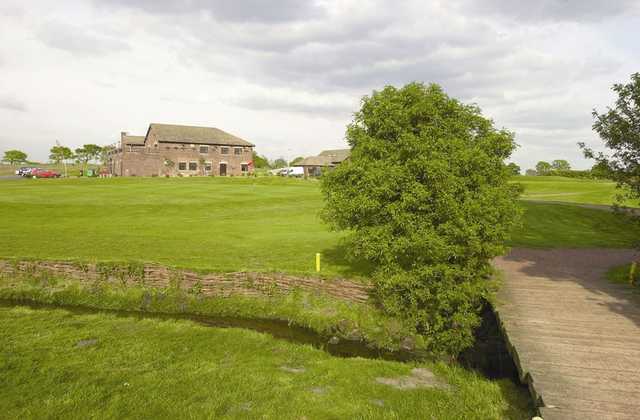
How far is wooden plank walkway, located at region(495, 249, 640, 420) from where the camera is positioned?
893cm

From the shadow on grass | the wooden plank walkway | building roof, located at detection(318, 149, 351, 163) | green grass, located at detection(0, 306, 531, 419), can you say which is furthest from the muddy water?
building roof, located at detection(318, 149, 351, 163)

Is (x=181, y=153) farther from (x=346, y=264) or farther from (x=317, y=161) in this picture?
(x=346, y=264)

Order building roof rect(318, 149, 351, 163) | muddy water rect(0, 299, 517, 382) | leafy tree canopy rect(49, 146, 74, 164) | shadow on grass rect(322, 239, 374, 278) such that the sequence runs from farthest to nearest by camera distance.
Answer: leafy tree canopy rect(49, 146, 74, 164) → building roof rect(318, 149, 351, 163) → shadow on grass rect(322, 239, 374, 278) → muddy water rect(0, 299, 517, 382)

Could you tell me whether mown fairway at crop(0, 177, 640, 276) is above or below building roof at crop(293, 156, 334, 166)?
below

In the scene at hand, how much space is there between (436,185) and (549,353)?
5.81 metres

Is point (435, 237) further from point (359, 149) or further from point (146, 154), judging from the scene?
point (146, 154)

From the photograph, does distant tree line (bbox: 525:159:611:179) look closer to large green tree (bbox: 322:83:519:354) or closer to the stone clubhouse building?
large green tree (bbox: 322:83:519:354)

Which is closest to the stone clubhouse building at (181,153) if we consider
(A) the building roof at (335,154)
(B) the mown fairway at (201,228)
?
(A) the building roof at (335,154)

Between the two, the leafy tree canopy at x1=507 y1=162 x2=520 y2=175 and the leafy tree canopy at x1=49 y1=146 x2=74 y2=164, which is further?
the leafy tree canopy at x1=49 y1=146 x2=74 y2=164

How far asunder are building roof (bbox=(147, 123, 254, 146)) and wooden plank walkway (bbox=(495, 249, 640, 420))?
234 ft

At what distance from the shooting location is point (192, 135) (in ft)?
268

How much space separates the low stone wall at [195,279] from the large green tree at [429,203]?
2.84m

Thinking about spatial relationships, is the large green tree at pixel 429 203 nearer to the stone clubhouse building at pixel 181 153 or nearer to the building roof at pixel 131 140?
the stone clubhouse building at pixel 181 153

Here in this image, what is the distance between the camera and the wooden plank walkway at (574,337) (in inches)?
352
